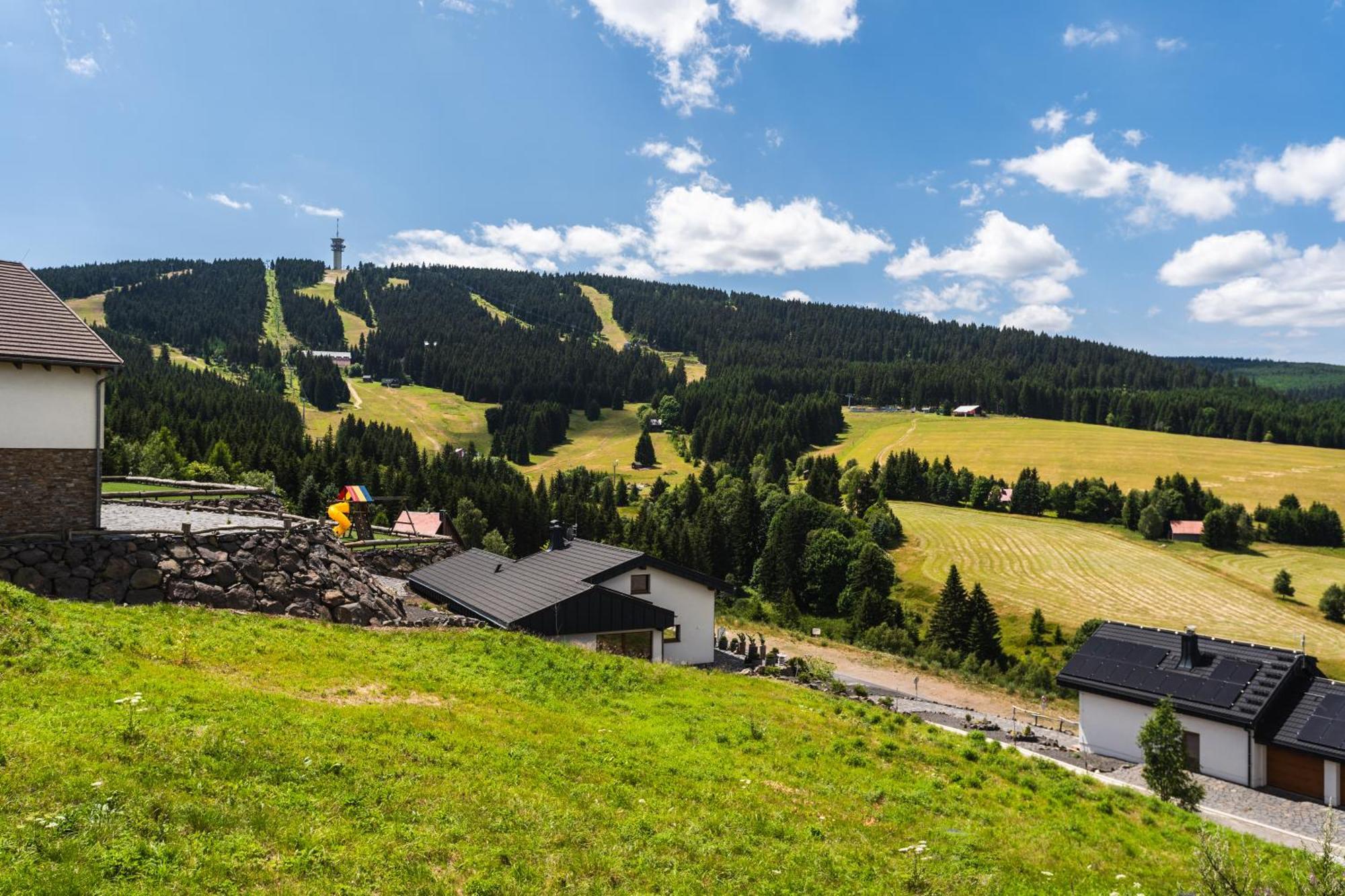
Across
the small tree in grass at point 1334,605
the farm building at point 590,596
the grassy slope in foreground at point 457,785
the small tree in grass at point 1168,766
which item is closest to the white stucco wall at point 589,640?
the farm building at point 590,596

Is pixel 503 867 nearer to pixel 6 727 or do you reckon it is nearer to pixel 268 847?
pixel 268 847

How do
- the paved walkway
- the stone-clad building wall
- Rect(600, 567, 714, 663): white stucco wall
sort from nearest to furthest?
A: the stone-clad building wall → the paved walkway → Rect(600, 567, 714, 663): white stucco wall

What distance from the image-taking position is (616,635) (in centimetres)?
2992

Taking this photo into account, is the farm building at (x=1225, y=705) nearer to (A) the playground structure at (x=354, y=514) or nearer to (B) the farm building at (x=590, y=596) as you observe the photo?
(B) the farm building at (x=590, y=596)

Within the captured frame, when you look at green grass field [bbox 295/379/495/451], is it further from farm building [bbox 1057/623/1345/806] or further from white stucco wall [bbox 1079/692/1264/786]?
white stucco wall [bbox 1079/692/1264/786]

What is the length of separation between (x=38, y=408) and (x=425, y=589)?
55.9 feet

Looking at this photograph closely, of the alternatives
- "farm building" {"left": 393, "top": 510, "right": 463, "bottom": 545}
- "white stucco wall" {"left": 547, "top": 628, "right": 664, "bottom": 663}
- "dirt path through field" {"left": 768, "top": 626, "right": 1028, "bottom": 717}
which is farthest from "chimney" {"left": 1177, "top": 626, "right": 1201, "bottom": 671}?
"farm building" {"left": 393, "top": 510, "right": 463, "bottom": 545}

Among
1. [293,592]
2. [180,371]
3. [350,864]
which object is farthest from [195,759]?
[180,371]

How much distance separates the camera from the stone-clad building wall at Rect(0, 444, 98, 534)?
62.1 feet

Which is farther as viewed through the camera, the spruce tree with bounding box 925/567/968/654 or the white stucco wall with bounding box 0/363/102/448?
the spruce tree with bounding box 925/567/968/654

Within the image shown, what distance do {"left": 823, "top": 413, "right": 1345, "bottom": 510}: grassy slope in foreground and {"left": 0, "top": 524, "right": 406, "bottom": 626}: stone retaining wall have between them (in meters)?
124

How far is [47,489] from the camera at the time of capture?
1950cm

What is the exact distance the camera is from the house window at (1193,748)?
91.4ft

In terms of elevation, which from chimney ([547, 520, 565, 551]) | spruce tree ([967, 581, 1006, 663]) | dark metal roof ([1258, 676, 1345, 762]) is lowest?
spruce tree ([967, 581, 1006, 663])
